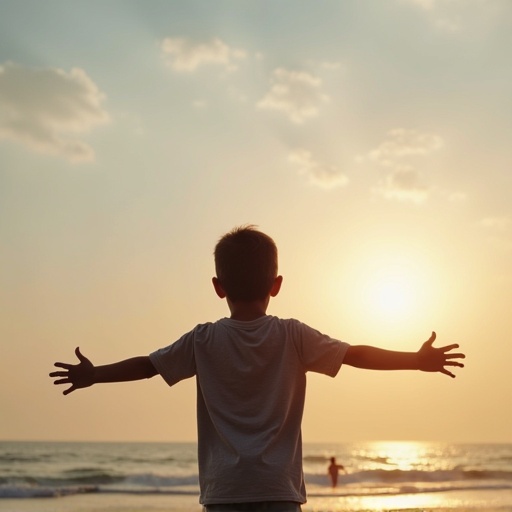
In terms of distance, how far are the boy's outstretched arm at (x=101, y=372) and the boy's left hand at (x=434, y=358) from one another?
1.25m

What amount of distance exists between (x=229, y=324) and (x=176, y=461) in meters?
44.3

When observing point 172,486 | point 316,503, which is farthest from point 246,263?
point 172,486

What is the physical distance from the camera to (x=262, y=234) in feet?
12.5

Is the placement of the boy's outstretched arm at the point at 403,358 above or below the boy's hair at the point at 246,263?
below

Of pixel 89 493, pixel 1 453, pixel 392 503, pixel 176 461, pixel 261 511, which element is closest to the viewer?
pixel 261 511

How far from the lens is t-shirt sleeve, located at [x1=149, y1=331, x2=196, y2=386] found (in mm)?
3875

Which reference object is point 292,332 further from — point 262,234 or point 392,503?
point 392,503

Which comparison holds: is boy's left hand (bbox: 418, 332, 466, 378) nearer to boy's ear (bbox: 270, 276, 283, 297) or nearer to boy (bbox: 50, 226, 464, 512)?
boy (bbox: 50, 226, 464, 512)

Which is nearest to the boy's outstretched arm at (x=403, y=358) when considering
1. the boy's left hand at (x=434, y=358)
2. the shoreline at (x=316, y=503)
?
the boy's left hand at (x=434, y=358)

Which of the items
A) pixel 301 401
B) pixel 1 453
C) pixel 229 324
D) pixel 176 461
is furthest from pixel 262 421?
pixel 1 453

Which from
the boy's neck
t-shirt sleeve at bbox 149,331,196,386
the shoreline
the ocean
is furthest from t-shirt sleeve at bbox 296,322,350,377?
the shoreline

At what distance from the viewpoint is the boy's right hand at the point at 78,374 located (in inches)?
157

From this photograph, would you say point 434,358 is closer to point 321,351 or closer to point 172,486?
point 321,351

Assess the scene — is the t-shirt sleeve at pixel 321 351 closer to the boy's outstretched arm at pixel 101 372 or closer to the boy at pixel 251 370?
the boy at pixel 251 370
